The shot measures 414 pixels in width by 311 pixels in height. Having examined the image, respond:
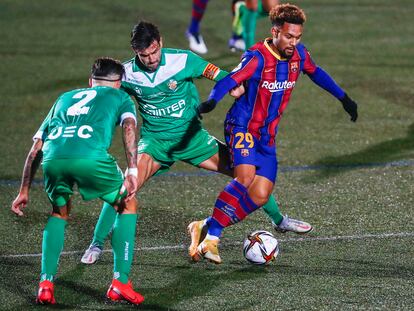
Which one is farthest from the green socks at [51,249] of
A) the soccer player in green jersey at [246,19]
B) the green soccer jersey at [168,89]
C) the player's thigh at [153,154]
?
the soccer player in green jersey at [246,19]

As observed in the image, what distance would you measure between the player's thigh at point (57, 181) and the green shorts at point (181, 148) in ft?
4.52

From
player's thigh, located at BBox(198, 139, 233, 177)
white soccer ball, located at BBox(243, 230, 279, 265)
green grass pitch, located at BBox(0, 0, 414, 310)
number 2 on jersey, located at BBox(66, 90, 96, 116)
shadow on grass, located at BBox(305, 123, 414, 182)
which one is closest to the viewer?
number 2 on jersey, located at BBox(66, 90, 96, 116)

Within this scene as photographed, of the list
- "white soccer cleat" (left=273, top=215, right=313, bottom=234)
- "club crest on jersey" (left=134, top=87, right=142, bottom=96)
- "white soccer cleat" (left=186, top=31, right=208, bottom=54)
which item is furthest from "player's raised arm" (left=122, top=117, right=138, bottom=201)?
"white soccer cleat" (left=186, top=31, right=208, bottom=54)

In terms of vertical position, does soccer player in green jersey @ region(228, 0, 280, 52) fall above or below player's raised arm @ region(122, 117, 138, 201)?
below

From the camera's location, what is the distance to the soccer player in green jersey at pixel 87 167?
6.62 meters

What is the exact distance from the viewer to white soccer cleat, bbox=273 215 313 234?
→ 8.39 m

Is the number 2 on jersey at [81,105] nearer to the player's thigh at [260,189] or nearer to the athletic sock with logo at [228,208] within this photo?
the athletic sock with logo at [228,208]

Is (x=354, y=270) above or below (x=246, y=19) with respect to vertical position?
above

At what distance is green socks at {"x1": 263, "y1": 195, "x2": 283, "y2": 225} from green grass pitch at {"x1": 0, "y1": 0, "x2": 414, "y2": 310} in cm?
14

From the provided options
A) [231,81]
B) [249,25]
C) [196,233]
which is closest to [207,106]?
[231,81]

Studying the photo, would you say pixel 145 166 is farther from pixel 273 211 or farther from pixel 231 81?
pixel 273 211

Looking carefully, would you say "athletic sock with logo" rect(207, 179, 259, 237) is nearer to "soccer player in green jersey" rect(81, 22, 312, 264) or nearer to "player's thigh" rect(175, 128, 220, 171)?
"soccer player in green jersey" rect(81, 22, 312, 264)

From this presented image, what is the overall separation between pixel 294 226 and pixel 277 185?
5.72ft

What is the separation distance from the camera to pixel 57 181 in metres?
6.67
